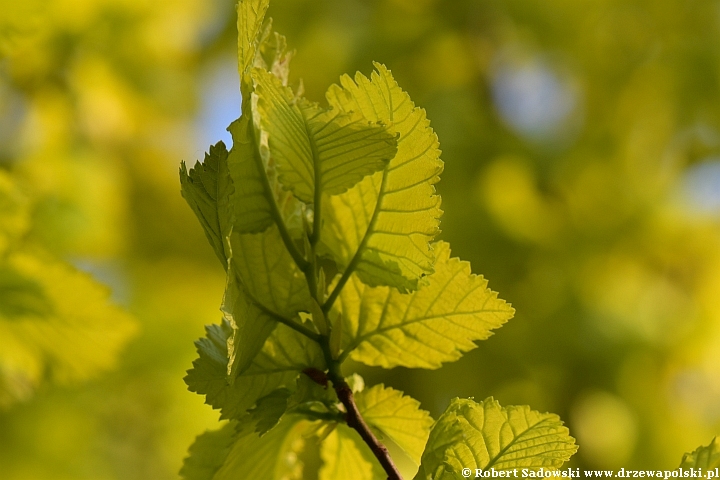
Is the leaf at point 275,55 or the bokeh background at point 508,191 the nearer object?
the leaf at point 275,55

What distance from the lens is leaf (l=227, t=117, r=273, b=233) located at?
34cm

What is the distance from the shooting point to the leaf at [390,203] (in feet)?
1.15

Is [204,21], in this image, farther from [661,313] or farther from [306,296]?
[306,296]

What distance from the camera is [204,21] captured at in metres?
2.72

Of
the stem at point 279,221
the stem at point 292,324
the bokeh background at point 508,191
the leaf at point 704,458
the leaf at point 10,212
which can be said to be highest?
the bokeh background at point 508,191

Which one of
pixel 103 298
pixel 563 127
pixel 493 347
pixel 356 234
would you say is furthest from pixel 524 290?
pixel 356 234

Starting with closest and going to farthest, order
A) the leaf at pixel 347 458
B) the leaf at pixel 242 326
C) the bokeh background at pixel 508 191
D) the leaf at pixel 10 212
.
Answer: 1. the leaf at pixel 242 326
2. the leaf at pixel 347 458
3. the leaf at pixel 10 212
4. the bokeh background at pixel 508 191

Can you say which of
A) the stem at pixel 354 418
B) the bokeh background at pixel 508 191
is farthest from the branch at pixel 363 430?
the bokeh background at pixel 508 191

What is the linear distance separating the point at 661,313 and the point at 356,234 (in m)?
1.66

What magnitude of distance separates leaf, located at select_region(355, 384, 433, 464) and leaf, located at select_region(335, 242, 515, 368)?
2 centimetres

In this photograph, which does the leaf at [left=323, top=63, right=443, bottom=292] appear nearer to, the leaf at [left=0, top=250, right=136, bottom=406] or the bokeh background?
the leaf at [left=0, top=250, right=136, bottom=406]

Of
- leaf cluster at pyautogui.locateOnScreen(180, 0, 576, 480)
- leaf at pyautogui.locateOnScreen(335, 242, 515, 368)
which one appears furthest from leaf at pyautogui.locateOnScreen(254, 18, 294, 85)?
leaf at pyautogui.locateOnScreen(335, 242, 515, 368)

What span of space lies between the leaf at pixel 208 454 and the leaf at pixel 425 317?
0.27 feet

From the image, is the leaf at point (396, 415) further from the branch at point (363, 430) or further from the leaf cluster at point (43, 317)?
the leaf cluster at point (43, 317)
